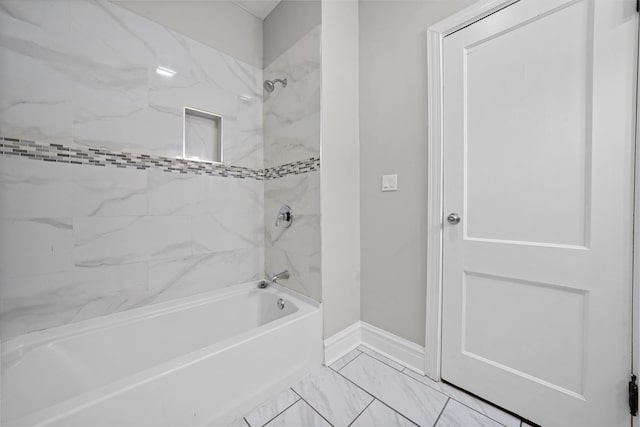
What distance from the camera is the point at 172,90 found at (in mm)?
1567

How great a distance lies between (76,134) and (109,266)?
72cm

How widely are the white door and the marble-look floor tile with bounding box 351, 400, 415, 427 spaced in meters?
0.40

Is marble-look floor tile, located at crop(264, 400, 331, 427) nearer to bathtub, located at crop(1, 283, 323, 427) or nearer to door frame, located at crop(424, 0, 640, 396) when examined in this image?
bathtub, located at crop(1, 283, 323, 427)

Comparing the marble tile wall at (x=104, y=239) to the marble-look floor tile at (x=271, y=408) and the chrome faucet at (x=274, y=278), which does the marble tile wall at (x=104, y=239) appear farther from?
the marble-look floor tile at (x=271, y=408)

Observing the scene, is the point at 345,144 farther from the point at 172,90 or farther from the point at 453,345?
the point at 453,345

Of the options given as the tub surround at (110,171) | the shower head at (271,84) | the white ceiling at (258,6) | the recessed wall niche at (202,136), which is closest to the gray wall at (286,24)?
the white ceiling at (258,6)

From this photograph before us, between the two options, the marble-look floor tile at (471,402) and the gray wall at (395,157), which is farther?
the gray wall at (395,157)

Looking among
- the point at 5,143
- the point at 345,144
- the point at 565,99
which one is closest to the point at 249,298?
the point at 345,144

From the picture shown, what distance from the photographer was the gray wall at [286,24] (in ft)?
5.28

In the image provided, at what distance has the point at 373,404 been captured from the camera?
1.18 metres

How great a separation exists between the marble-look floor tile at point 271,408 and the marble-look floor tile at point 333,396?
0.05 meters

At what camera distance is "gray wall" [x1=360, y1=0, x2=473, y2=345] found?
1.43 meters

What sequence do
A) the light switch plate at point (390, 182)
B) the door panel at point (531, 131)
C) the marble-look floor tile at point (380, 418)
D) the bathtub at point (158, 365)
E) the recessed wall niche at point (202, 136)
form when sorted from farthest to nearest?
the recessed wall niche at point (202, 136) → the light switch plate at point (390, 182) → the marble-look floor tile at point (380, 418) → the door panel at point (531, 131) → the bathtub at point (158, 365)

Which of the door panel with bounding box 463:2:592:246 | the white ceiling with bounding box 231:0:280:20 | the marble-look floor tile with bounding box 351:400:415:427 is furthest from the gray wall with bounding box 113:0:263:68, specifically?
the marble-look floor tile with bounding box 351:400:415:427
